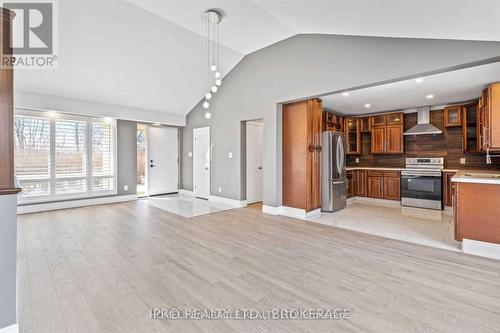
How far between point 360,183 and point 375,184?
391 mm

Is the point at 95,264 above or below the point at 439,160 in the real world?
below

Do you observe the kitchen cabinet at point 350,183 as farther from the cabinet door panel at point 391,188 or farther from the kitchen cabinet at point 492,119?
the kitchen cabinet at point 492,119

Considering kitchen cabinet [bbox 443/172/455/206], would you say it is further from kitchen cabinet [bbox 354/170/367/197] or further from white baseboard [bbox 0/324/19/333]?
white baseboard [bbox 0/324/19/333]

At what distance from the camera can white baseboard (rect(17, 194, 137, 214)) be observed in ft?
16.8

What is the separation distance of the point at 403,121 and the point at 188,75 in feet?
18.3

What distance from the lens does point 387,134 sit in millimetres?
6215

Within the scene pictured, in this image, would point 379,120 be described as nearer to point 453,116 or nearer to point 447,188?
point 453,116

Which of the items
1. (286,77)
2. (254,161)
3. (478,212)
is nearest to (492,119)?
(478,212)

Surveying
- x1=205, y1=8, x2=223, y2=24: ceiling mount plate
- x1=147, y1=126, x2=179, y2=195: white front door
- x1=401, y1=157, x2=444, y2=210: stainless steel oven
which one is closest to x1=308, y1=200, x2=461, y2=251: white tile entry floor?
x1=401, y1=157, x2=444, y2=210: stainless steel oven

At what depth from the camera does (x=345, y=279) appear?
2.36 metres

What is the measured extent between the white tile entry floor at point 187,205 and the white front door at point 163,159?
550 millimetres

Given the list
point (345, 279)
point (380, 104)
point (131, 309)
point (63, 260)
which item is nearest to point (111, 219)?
point (63, 260)

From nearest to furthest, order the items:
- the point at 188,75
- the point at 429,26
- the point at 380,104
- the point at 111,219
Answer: the point at 429,26, the point at 111,219, the point at 380,104, the point at 188,75

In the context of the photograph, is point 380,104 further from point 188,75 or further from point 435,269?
point 188,75
